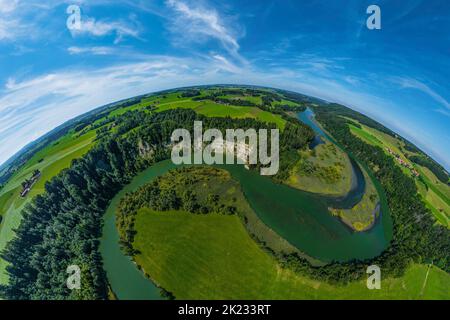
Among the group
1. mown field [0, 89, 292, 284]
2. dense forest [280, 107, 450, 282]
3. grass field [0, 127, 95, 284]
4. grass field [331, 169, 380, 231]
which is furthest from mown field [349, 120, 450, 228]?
grass field [0, 127, 95, 284]

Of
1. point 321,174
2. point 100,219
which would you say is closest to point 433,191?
point 321,174

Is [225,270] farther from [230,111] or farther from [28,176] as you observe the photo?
[28,176]

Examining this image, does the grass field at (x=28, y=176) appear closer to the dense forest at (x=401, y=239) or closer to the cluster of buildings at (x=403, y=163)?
the dense forest at (x=401, y=239)

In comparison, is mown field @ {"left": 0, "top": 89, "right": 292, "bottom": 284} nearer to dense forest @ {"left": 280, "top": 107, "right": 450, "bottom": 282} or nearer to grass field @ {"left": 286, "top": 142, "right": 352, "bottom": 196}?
grass field @ {"left": 286, "top": 142, "right": 352, "bottom": 196}
